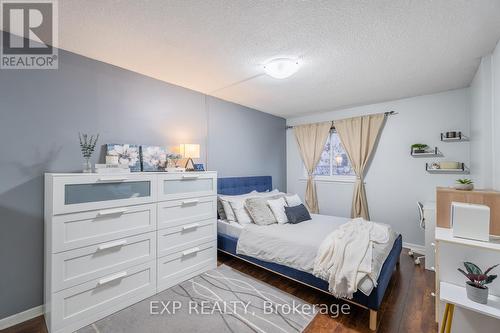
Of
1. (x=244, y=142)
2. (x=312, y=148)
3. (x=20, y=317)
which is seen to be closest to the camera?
(x=20, y=317)

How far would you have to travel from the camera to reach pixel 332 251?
6.56ft

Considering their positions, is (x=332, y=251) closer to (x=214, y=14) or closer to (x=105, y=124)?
(x=214, y=14)

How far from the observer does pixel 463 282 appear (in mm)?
1622

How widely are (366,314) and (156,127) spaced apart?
3.14m

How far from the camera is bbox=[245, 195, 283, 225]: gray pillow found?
114 inches

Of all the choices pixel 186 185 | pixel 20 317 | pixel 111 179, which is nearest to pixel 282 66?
pixel 186 185

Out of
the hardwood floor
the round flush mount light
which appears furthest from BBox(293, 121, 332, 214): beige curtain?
the round flush mount light

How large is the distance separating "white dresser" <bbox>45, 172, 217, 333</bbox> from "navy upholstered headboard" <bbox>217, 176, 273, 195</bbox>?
85cm

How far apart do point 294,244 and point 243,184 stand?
5.86ft

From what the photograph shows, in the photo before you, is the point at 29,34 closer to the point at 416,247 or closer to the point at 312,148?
the point at 312,148

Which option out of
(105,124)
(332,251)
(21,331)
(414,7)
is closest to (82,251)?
(21,331)

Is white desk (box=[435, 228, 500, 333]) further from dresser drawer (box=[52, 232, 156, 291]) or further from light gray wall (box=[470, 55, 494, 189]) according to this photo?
dresser drawer (box=[52, 232, 156, 291])

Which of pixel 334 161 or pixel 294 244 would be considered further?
pixel 334 161

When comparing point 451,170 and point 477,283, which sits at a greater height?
point 451,170
